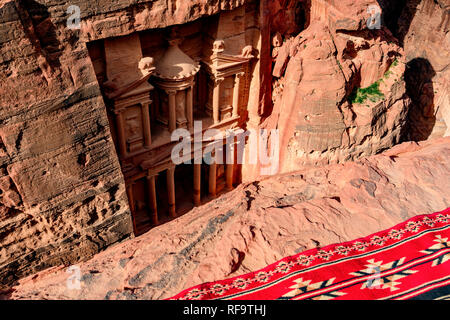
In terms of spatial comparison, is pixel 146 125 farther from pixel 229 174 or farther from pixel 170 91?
pixel 229 174

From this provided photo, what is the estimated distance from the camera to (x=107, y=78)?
32.9 ft

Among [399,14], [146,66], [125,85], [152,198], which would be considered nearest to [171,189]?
[152,198]

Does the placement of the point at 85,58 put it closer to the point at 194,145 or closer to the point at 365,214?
the point at 194,145

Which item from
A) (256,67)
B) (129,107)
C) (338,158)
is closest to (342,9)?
(256,67)

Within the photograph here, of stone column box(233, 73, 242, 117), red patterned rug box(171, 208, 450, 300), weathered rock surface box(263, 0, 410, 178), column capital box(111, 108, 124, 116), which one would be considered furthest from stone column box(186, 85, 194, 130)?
red patterned rug box(171, 208, 450, 300)

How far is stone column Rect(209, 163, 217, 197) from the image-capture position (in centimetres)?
1396

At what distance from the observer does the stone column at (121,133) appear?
1077 centimetres

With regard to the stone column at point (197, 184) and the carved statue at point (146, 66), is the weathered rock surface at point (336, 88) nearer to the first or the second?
the stone column at point (197, 184)

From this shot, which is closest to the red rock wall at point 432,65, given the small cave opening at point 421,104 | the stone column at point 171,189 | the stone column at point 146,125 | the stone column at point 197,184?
the small cave opening at point 421,104

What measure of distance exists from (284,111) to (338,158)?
2277 mm

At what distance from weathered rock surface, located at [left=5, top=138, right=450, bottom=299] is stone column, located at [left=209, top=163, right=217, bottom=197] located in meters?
3.74

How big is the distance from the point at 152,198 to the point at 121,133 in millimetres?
2789

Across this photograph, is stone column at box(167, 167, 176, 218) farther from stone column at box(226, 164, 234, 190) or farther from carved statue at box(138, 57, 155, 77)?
carved statue at box(138, 57, 155, 77)

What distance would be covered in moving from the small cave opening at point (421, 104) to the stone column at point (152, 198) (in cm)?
1036
